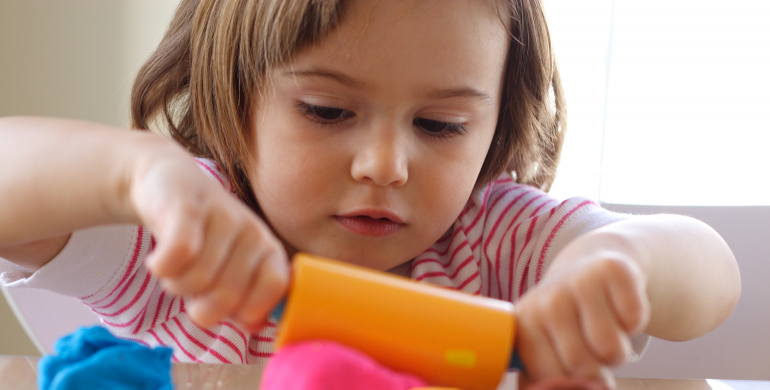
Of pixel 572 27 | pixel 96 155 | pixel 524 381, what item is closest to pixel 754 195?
pixel 572 27

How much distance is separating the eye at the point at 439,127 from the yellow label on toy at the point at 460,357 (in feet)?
0.98

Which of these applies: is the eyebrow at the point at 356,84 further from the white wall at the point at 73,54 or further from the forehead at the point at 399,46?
Answer: the white wall at the point at 73,54

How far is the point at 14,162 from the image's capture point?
456mm

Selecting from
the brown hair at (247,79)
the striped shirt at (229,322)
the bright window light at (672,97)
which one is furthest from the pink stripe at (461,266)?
the bright window light at (672,97)

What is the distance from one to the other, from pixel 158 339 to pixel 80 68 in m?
0.92

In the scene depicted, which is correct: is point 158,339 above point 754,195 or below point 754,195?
above

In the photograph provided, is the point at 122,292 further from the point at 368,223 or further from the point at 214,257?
the point at 214,257

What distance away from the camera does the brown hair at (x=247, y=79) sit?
0.53m

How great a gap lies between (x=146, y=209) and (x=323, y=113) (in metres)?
0.25

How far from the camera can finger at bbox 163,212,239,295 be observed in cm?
27

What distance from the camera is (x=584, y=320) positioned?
0.28 m

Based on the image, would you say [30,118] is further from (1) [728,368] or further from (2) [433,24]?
(1) [728,368]

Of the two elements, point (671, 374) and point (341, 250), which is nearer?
point (341, 250)

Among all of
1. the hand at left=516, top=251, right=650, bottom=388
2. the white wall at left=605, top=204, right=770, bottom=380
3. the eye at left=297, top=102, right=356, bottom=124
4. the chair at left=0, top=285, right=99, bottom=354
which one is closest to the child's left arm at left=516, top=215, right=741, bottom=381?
the hand at left=516, top=251, right=650, bottom=388
